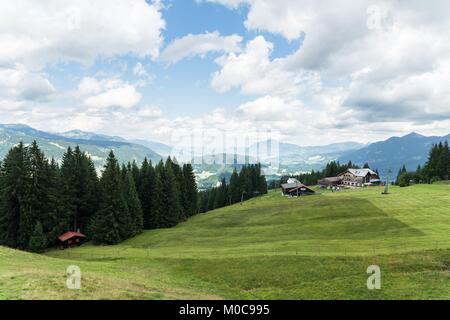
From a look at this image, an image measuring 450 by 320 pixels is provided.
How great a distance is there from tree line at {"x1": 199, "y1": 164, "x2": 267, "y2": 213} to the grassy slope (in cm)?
6986

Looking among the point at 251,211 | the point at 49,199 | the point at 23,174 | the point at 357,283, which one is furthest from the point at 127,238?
Answer: the point at 357,283

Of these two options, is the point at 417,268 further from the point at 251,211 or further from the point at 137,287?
the point at 251,211

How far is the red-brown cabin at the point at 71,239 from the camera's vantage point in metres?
63.7

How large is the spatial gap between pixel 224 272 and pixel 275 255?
744cm

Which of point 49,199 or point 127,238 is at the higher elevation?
point 49,199

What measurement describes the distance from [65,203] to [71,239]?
25.1 feet

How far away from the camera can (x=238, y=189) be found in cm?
13950

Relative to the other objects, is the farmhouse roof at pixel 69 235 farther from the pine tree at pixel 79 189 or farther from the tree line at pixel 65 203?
the pine tree at pixel 79 189

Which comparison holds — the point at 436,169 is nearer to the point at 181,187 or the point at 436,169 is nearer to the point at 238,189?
the point at 238,189

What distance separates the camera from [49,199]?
64.6m

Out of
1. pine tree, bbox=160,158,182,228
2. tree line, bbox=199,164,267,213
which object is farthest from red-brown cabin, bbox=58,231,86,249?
tree line, bbox=199,164,267,213

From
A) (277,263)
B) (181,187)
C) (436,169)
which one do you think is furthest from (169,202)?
(436,169)
